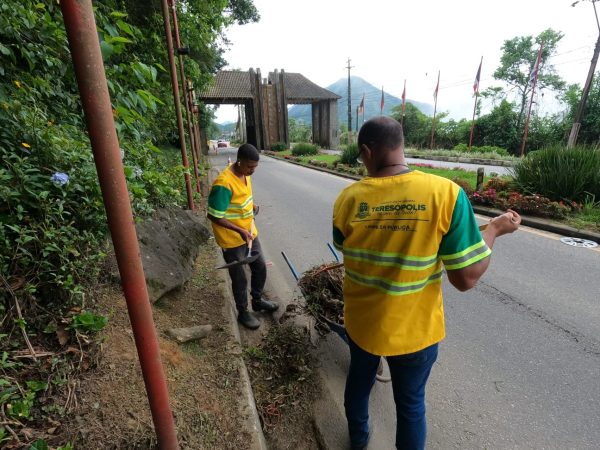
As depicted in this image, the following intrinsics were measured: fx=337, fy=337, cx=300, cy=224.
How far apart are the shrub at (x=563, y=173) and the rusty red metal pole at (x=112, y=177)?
8653mm

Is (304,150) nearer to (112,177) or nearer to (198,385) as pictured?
(198,385)

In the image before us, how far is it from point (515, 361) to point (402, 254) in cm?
214

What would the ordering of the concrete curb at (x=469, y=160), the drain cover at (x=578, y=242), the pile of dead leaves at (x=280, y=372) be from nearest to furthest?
the pile of dead leaves at (x=280, y=372) → the drain cover at (x=578, y=242) → the concrete curb at (x=469, y=160)

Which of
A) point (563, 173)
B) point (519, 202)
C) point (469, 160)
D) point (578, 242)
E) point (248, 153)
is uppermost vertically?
point (248, 153)

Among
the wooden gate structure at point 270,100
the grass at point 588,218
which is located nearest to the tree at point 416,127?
the wooden gate structure at point 270,100

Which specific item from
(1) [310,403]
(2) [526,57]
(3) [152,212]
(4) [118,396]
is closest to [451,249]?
(1) [310,403]

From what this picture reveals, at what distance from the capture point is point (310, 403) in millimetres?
2455

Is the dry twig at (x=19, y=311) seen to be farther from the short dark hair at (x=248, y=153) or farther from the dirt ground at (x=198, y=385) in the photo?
the short dark hair at (x=248, y=153)

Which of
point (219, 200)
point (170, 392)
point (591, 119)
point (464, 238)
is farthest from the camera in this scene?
point (591, 119)

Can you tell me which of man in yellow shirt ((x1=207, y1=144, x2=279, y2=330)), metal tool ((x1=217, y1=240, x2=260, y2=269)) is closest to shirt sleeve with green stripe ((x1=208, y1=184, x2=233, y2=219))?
man in yellow shirt ((x1=207, y1=144, x2=279, y2=330))

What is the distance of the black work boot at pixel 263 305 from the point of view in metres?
3.69

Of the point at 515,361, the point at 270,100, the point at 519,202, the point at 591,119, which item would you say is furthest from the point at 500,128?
the point at 515,361

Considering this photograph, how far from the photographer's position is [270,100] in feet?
124

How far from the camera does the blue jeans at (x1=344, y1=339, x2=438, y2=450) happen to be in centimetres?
166
